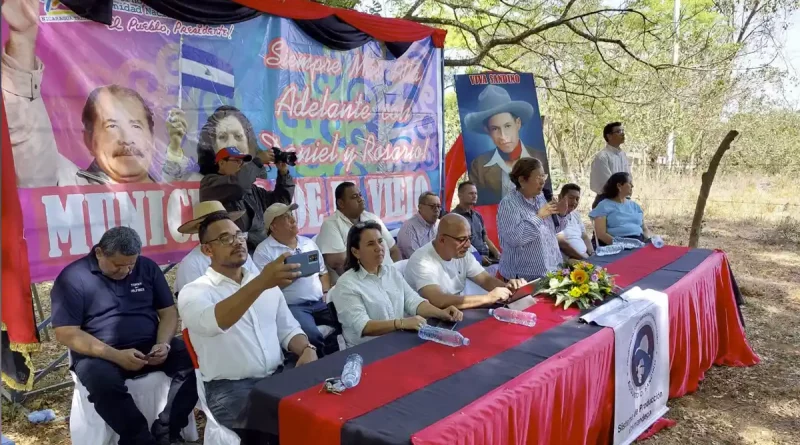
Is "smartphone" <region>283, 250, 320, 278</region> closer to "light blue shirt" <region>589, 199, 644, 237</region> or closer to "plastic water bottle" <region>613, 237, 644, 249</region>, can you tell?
"plastic water bottle" <region>613, 237, 644, 249</region>

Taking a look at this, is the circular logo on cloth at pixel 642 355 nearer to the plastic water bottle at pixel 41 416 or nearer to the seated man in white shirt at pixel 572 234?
the seated man in white shirt at pixel 572 234

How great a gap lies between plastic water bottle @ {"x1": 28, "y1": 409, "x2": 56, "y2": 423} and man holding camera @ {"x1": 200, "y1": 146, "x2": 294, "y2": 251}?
60.1 inches

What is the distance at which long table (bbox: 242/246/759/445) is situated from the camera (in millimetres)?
1800

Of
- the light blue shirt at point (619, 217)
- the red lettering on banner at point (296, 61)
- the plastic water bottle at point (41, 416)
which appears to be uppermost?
the red lettering on banner at point (296, 61)

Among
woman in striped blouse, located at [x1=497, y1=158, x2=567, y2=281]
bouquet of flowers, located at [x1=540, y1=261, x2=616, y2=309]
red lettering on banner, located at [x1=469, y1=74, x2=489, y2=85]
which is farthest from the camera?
red lettering on banner, located at [x1=469, y1=74, x2=489, y2=85]

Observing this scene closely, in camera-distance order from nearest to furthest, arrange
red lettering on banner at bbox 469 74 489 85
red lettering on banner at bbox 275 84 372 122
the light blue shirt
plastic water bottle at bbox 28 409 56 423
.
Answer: plastic water bottle at bbox 28 409 56 423, red lettering on banner at bbox 275 84 372 122, the light blue shirt, red lettering on banner at bbox 469 74 489 85

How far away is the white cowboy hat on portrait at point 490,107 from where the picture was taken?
6469mm

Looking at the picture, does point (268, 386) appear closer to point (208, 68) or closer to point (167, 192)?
point (167, 192)

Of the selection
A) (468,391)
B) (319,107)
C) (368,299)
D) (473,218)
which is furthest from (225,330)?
(473,218)

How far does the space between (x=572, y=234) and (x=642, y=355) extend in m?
2.31

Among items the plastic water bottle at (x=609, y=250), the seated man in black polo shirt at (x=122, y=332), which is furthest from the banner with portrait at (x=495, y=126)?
the seated man in black polo shirt at (x=122, y=332)

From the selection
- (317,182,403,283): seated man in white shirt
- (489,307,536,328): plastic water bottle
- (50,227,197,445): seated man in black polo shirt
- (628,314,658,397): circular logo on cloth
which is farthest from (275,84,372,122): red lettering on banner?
(628,314,658,397): circular logo on cloth

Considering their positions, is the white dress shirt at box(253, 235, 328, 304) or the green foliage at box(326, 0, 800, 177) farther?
the green foliage at box(326, 0, 800, 177)

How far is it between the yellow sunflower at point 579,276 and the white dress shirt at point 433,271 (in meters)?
0.73
